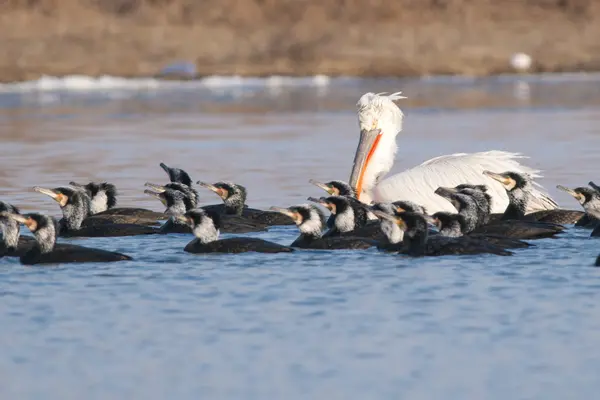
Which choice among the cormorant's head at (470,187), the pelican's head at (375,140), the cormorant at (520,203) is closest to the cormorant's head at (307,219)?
the cormorant's head at (470,187)

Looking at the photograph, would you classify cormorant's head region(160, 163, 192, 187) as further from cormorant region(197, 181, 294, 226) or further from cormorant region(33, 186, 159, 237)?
cormorant region(33, 186, 159, 237)

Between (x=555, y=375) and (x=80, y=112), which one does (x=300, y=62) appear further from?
(x=555, y=375)

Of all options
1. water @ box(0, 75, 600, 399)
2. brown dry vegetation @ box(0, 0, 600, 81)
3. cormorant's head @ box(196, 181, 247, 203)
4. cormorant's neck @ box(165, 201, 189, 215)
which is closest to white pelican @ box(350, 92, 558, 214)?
water @ box(0, 75, 600, 399)

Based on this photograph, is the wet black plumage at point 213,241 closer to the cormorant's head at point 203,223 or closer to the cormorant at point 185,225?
the cormorant's head at point 203,223

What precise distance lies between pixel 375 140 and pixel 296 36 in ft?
127

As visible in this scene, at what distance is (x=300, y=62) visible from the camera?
46.6 m

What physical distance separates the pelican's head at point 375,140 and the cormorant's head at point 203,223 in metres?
2.57

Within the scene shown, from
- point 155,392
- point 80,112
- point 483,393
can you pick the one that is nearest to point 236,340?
point 155,392

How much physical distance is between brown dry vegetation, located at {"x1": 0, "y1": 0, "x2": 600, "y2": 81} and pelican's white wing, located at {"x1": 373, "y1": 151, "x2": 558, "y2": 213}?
2941 cm

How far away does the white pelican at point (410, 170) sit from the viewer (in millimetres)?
12086

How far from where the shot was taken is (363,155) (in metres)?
13.1

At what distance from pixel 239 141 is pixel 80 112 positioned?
827cm

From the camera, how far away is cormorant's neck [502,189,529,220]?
1184cm

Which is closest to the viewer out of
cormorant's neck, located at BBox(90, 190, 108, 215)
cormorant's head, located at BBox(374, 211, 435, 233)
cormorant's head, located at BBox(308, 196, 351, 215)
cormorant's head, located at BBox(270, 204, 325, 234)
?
cormorant's head, located at BBox(374, 211, 435, 233)
